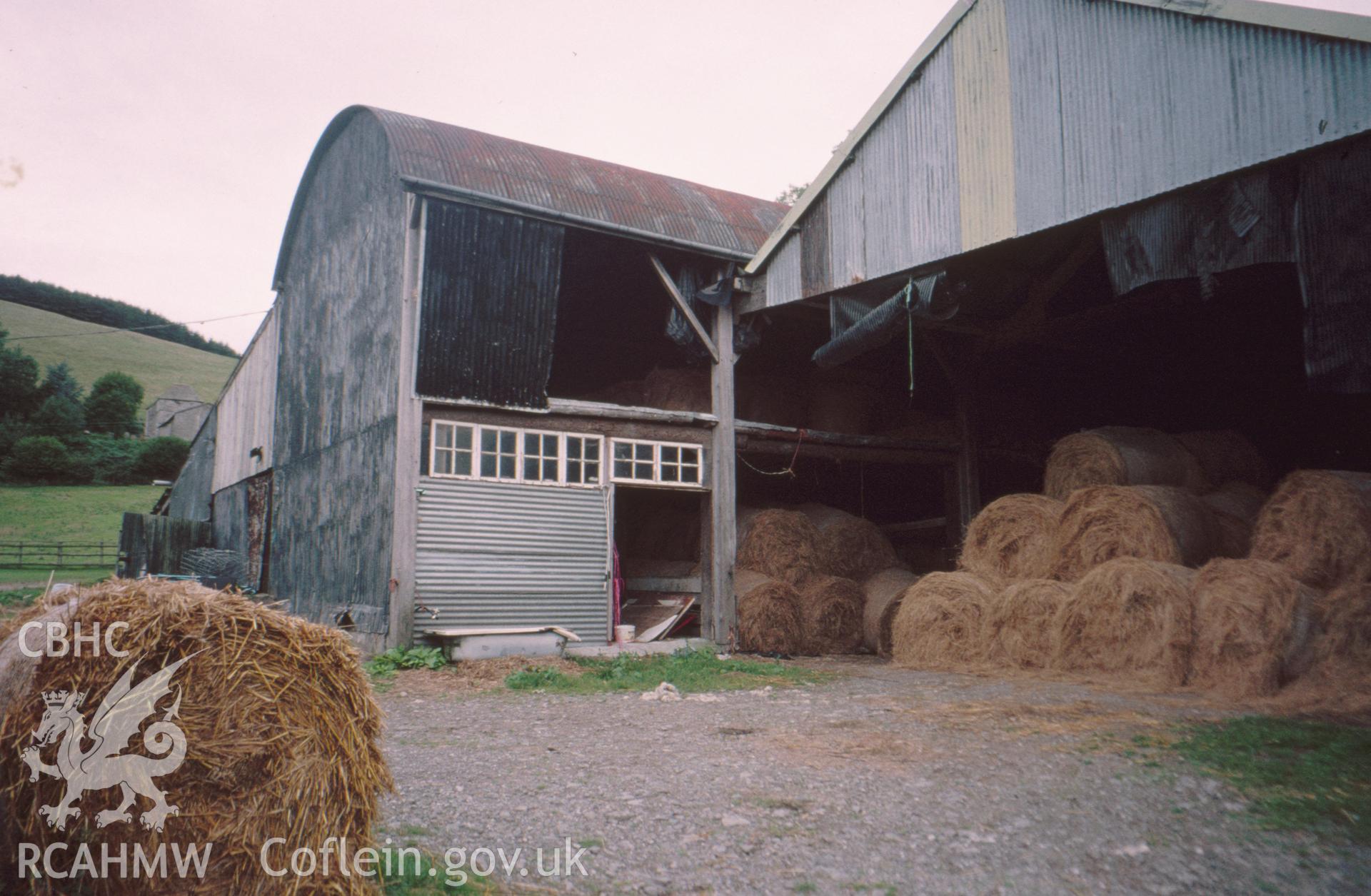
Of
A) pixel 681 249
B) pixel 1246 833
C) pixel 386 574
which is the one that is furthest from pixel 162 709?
pixel 681 249

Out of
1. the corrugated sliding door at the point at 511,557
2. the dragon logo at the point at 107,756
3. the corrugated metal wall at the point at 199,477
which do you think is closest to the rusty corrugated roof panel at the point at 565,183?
the corrugated sliding door at the point at 511,557

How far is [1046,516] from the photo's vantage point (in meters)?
9.62

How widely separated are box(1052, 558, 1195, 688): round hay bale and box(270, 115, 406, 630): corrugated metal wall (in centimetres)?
722

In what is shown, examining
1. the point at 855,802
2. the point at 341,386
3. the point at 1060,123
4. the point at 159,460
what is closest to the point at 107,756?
the point at 855,802

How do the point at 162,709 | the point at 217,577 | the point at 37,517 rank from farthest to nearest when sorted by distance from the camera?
the point at 37,517
the point at 217,577
the point at 162,709

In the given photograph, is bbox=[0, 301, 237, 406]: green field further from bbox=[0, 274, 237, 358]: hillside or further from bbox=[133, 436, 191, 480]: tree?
bbox=[133, 436, 191, 480]: tree

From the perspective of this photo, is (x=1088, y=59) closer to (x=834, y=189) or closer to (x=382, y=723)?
(x=834, y=189)

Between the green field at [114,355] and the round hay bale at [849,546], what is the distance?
70.5 meters

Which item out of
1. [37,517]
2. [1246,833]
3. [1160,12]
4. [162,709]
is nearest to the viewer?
[162,709]

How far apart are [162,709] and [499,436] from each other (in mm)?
8038

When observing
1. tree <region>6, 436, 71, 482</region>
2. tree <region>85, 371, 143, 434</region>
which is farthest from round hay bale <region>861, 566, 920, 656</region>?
tree <region>85, 371, 143, 434</region>

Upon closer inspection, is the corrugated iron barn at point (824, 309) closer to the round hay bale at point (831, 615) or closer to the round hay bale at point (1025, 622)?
the round hay bale at point (831, 615)

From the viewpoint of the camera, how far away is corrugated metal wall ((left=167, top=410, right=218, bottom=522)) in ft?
68.7

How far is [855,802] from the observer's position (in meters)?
4.17
